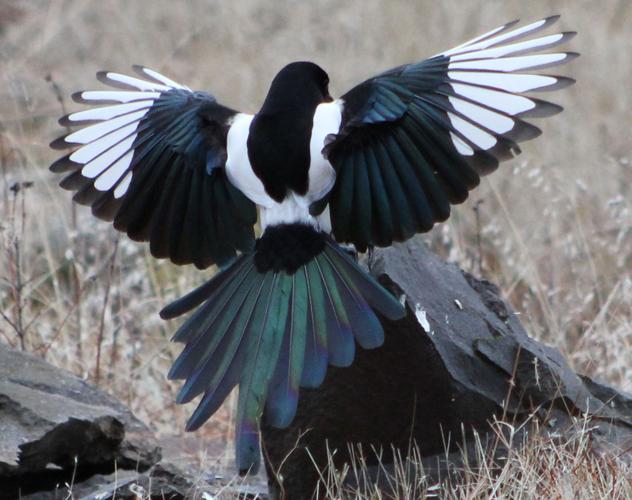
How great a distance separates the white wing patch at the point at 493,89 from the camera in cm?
276

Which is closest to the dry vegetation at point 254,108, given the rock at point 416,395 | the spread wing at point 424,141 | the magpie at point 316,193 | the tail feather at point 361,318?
the rock at point 416,395

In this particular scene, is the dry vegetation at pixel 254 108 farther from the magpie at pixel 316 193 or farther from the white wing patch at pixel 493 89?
the white wing patch at pixel 493 89

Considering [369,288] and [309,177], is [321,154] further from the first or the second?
[369,288]

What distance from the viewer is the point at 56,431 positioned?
282 centimetres

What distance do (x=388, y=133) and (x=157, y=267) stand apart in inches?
96.0

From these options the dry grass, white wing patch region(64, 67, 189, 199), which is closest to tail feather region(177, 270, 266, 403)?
the dry grass

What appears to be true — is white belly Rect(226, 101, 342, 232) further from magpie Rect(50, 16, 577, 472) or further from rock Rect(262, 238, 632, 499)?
rock Rect(262, 238, 632, 499)

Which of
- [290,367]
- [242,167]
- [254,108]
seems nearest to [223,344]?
[290,367]

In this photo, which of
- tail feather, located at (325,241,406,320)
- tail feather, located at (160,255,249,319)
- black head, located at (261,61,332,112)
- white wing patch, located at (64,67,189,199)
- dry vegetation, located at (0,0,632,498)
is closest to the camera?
tail feather, located at (325,241,406,320)

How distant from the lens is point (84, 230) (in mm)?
4992

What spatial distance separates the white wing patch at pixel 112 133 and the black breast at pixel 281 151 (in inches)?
16.1

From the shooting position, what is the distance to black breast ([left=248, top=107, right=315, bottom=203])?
2.79 metres

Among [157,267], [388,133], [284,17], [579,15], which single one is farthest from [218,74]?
[388,133]

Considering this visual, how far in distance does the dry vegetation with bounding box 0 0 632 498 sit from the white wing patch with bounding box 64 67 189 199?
43 cm
